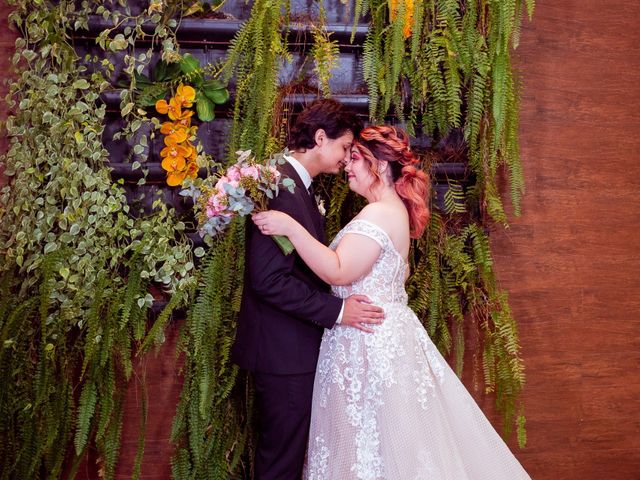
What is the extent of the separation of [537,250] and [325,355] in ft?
3.92

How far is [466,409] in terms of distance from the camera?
2277 millimetres

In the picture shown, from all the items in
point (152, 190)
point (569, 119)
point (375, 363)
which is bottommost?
point (375, 363)

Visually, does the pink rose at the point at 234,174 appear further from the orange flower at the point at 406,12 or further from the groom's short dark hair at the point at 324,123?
the orange flower at the point at 406,12

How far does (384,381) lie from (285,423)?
364 mm

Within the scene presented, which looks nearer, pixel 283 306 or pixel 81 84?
pixel 283 306

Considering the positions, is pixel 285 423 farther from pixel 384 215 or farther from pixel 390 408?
pixel 384 215

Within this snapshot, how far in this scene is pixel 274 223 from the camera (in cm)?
224

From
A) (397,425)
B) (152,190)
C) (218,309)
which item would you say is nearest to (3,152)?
(152,190)

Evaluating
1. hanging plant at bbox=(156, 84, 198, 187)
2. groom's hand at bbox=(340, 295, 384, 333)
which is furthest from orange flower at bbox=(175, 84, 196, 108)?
groom's hand at bbox=(340, 295, 384, 333)

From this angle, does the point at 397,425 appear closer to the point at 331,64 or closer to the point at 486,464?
the point at 486,464

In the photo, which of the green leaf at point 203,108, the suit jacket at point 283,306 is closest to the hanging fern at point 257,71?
the green leaf at point 203,108

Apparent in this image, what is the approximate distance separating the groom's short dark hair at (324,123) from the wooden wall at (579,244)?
3.04 ft

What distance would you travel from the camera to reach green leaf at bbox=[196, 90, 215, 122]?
8.86 feet

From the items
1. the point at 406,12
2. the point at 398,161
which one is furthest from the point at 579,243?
the point at 406,12
